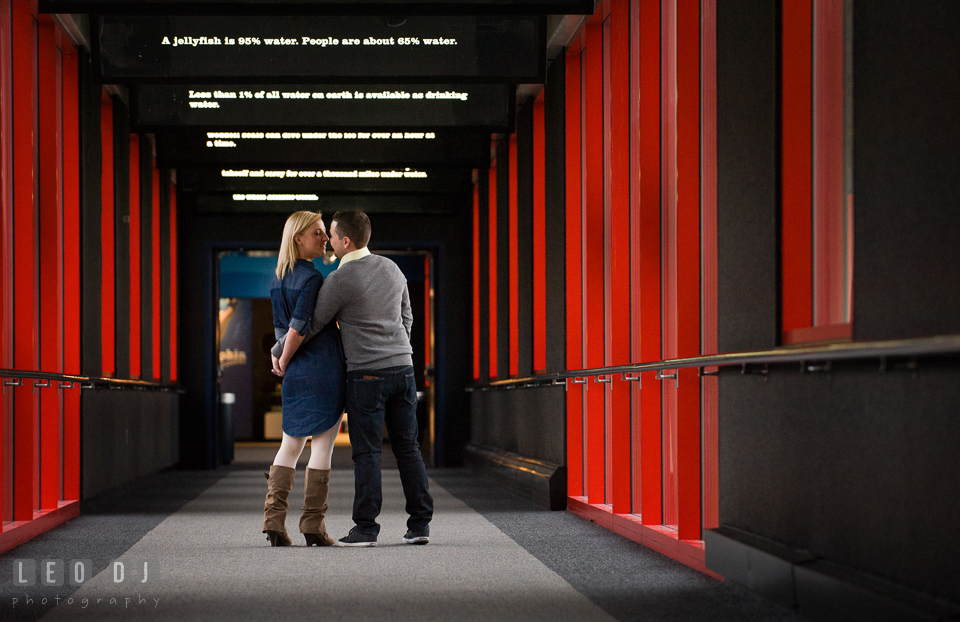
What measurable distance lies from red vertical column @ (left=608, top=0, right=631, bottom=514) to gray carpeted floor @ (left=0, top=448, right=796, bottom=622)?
1.44ft

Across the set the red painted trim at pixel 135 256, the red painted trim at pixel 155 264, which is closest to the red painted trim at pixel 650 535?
the red painted trim at pixel 135 256

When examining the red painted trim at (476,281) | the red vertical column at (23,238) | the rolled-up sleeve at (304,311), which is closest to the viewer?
the rolled-up sleeve at (304,311)

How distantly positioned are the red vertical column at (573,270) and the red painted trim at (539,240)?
106cm

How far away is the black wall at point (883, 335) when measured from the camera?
97.2 inches

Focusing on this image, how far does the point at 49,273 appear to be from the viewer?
261 inches

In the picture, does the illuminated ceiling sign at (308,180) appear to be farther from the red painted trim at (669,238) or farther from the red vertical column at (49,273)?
the red painted trim at (669,238)

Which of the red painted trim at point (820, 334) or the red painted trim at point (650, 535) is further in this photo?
the red painted trim at point (650, 535)

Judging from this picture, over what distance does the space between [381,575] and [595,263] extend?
126 inches

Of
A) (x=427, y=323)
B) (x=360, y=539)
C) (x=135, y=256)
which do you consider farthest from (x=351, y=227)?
(x=427, y=323)

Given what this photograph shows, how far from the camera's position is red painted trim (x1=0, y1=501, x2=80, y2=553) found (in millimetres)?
5164

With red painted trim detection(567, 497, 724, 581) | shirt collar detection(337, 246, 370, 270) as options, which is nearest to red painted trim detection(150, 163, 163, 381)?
red painted trim detection(567, 497, 724, 581)

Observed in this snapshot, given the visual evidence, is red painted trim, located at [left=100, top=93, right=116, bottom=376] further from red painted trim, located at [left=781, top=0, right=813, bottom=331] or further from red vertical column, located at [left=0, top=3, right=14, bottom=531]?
red painted trim, located at [left=781, top=0, right=813, bottom=331]

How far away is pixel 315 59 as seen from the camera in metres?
6.13

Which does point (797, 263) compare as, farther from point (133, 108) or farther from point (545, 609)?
point (133, 108)
